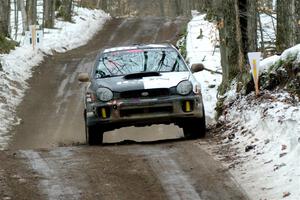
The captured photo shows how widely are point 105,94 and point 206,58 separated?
11.1 m

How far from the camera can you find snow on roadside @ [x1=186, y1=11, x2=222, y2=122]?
15.8 meters

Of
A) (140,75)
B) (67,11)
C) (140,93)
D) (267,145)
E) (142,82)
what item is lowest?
(267,145)

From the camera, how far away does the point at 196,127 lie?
10031mm

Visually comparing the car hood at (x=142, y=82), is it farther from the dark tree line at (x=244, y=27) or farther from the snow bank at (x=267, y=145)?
the dark tree line at (x=244, y=27)

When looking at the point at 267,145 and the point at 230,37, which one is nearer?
the point at 267,145

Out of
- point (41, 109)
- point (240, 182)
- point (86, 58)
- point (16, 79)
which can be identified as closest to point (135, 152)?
point (240, 182)

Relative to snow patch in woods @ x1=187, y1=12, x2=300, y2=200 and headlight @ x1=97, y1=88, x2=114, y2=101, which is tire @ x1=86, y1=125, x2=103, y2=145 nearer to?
headlight @ x1=97, y1=88, x2=114, y2=101

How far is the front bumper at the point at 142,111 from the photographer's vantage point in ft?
31.2

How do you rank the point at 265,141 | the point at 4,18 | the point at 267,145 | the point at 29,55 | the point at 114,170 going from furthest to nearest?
the point at 4,18, the point at 29,55, the point at 265,141, the point at 267,145, the point at 114,170

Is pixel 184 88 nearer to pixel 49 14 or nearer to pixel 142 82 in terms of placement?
pixel 142 82

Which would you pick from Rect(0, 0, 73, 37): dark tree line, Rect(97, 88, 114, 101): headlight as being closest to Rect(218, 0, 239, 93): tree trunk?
Rect(97, 88, 114, 101): headlight

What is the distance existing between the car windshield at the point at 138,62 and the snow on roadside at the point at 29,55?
3483mm

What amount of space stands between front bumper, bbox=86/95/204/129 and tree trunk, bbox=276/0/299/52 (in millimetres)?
3945

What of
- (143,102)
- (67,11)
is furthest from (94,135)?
(67,11)
